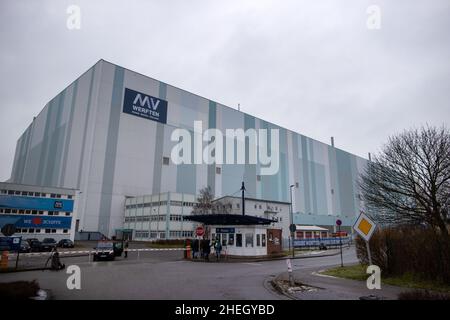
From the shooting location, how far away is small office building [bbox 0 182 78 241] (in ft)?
134

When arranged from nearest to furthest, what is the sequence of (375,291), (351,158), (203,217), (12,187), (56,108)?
(375,291) → (203,217) → (12,187) → (56,108) → (351,158)

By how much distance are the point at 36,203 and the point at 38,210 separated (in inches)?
41.9

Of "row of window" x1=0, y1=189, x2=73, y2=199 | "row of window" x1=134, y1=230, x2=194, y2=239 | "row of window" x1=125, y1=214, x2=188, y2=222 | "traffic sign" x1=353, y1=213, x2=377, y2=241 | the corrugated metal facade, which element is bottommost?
"row of window" x1=134, y1=230, x2=194, y2=239

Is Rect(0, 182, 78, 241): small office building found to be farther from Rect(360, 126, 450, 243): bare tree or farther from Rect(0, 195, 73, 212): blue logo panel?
Rect(360, 126, 450, 243): bare tree

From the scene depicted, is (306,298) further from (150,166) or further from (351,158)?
(351,158)

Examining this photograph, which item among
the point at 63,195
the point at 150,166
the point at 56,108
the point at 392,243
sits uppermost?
the point at 56,108

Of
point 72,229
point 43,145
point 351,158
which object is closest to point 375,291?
point 72,229

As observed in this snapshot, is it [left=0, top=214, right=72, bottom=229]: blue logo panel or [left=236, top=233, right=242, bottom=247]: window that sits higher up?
[left=0, top=214, right=72, bottom=229]: blue logo panel

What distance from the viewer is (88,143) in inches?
2239

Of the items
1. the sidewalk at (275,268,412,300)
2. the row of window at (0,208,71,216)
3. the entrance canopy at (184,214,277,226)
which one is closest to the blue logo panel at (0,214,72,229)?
the row of window at (0,208,71,216)

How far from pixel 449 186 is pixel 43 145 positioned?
3674 inches

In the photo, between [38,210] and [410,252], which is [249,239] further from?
[38,210]

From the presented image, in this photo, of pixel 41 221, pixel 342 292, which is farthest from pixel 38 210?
pixel 342 292

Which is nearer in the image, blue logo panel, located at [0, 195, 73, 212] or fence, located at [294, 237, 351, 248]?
blue logo panel, located at [0, 195, 73, 212]
